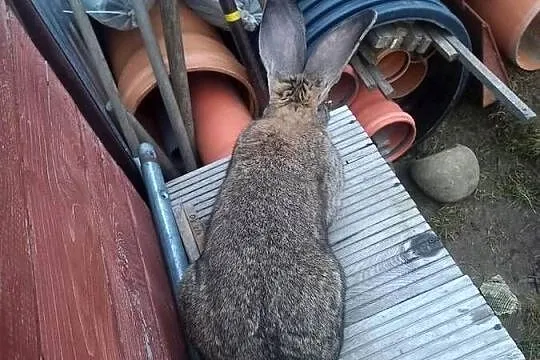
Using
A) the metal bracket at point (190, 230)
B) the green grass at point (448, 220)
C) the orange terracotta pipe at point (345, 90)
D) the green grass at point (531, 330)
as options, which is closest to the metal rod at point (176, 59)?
the metal bracket at point (190, 230)

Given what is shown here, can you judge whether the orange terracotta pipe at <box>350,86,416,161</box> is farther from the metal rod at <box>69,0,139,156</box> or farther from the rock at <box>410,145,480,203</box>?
the metal rod at <box>69,0,139,156</box>

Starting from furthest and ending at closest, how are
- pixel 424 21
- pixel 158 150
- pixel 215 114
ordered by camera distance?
1. pixel 424 21
2. pixel 215 114
3. pixel 158 150

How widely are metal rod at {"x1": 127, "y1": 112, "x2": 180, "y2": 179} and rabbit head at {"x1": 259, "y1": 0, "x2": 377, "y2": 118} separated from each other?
20.5 inches

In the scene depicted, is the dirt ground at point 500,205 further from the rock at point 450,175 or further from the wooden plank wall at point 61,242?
the wooden plank wall at point 61,242

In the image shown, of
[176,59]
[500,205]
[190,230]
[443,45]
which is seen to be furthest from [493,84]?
[190,230]

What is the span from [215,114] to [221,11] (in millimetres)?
540

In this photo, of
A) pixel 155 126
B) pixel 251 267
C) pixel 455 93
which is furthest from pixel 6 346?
pixel 455 93

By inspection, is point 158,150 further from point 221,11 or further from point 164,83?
point 221,11

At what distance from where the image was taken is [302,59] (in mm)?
2920

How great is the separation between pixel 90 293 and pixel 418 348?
1.12 m

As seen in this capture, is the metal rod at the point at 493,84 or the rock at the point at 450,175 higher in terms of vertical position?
the metal rod at the point at 493,84

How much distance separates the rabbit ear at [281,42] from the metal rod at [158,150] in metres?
0.55

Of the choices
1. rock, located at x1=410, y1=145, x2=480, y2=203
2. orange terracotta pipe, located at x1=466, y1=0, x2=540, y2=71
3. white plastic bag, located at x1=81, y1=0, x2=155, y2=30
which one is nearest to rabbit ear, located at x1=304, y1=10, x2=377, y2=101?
white plastic bag, located at x1=81, y1=0, x2=155, y2=30

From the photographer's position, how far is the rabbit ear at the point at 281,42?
2.90 meters
